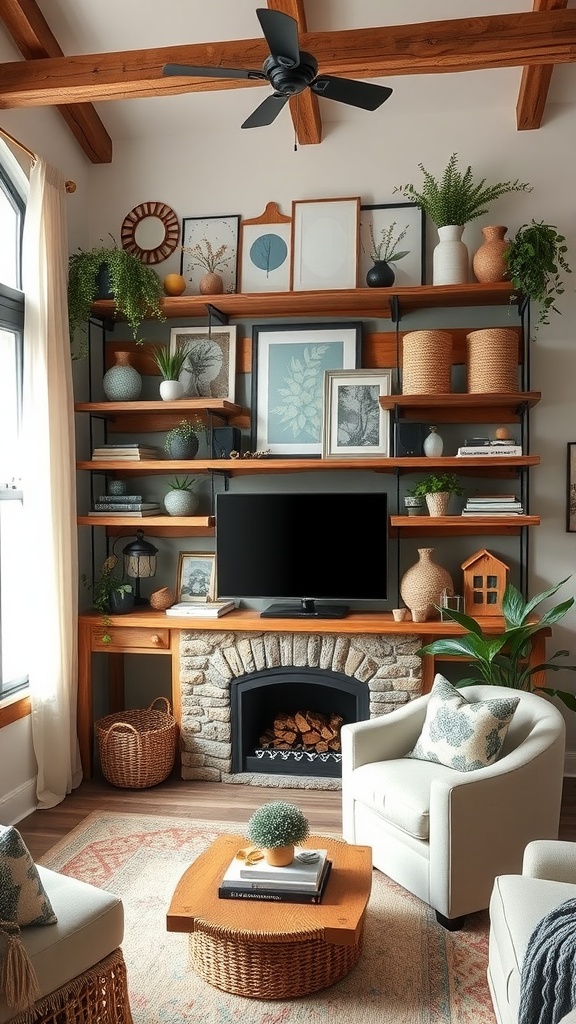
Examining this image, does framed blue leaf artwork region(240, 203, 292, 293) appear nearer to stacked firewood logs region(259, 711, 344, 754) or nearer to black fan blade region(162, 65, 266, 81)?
black fan blade region(162, 65, 266, 81)

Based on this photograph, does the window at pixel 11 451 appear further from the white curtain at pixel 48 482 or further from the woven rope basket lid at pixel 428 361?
the woven rope basket lid at pixel 428 361

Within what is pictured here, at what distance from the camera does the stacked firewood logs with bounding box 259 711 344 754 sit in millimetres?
4348

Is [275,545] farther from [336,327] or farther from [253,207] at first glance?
[253,207]

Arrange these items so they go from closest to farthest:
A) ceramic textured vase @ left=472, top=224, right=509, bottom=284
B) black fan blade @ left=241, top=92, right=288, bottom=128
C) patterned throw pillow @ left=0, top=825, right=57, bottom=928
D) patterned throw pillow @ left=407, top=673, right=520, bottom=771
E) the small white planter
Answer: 1. patterned throw pillow @ left=0, top=825, right=57, bottom=928
2. black fan blade @ left=241, top=92, right=288, bottom=128
3. patterned throw pillow @ left=407, top=673, right=520, bottom=771
4. ceramic textured vase @ left=472, top=224, right=509, bottom=284
5. the small white planter

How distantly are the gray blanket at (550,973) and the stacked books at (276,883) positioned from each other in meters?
0.76

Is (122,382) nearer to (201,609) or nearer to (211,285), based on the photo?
(211,285)

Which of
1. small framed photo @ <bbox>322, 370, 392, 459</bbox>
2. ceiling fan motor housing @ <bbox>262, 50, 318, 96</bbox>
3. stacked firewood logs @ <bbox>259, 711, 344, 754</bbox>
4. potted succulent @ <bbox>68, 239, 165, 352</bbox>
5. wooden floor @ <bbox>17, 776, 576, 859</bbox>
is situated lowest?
wooden floor @ <bbox>17, 776, 576, 859</bbox>

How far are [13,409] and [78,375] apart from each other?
0.64 m

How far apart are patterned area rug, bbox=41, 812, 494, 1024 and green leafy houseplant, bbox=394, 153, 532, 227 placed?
3.05m

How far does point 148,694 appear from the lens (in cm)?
478

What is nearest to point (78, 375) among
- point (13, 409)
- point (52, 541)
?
point (13, 409)

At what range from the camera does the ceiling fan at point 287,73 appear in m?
2.28

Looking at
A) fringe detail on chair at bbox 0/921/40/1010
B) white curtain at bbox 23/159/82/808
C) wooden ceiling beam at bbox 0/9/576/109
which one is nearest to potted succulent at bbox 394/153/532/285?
wooden ceiling beam at bbox 0/9/576/109

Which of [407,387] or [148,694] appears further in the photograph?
[148,694]
